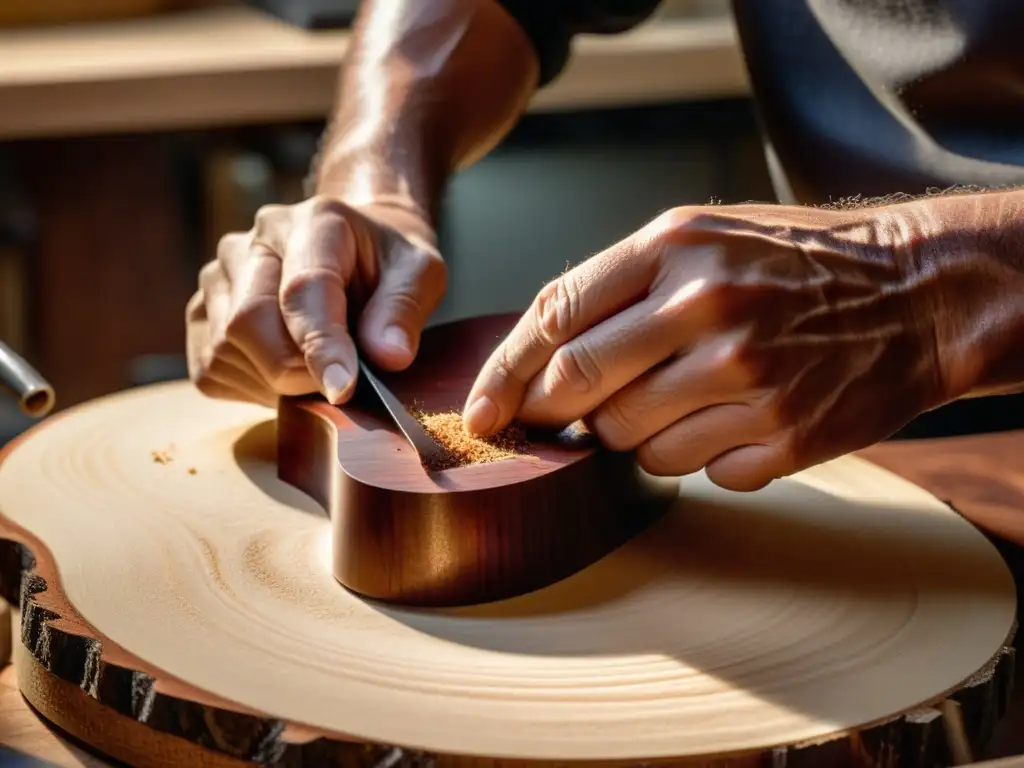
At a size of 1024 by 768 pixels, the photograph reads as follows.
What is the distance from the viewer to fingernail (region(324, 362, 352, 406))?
42.2 inches

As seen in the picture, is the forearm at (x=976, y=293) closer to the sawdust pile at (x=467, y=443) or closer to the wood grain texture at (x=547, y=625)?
the wood grain texture at (x=547, y=625)

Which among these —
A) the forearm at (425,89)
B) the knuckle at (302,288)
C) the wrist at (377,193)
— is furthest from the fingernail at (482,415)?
the forearm at (425,89)

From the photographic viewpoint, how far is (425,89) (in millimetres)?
1571

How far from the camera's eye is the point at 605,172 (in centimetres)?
286

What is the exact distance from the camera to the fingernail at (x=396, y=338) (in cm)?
113

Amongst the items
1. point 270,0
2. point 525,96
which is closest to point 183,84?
point 270,0

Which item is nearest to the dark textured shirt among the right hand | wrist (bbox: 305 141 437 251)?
wrist (bbox: 305 141 437 251)

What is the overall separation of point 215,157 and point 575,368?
1.79 meters

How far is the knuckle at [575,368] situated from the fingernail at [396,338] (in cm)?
21

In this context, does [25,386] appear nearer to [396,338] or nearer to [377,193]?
[396,338]

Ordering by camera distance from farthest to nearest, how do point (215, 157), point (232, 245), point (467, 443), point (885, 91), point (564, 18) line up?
point (215, 157), point (564, 18), point (885, 91), point (232, 245), point (467, 443)

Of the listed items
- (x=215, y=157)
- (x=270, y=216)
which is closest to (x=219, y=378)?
(x=270, y=216)

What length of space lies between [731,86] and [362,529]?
206 cm

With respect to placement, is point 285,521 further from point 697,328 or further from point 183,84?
point 183,84
